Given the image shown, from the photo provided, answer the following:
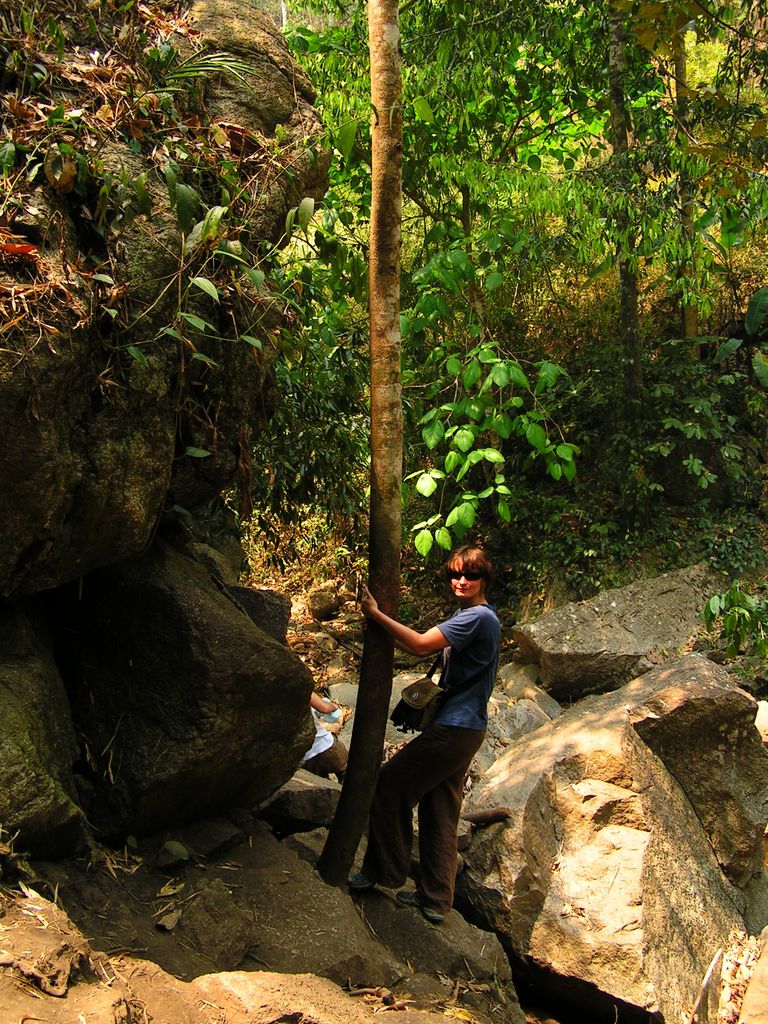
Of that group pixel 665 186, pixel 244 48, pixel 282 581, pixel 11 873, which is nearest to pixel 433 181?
pixel 665 186

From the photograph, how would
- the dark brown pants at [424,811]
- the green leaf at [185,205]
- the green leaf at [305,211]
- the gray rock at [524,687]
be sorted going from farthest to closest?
the gray rock at [524,687], the dark brown pants at [424,811], the green leaf at [305,211], the green leaf at [185,205]

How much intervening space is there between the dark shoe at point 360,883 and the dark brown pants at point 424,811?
3 cm

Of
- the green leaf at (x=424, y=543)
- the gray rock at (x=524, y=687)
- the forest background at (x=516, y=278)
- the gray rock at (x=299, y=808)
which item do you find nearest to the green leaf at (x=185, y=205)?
the forest background at (x=516, y=278)

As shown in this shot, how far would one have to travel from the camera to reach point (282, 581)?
12.5 meters

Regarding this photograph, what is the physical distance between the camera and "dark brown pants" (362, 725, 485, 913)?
188 inches

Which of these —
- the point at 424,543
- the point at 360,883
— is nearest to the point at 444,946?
the point at 360,883

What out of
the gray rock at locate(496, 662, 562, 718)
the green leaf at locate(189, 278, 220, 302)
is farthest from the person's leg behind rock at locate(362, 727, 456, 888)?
the gray rock at locate(496, 662, 562, 718)

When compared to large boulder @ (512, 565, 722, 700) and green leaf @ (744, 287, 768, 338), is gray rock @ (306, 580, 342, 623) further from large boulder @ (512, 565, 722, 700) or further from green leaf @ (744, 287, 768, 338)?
green leaf @ (744, 287, 768, 338)

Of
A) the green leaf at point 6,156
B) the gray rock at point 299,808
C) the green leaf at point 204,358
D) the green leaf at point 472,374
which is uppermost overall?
the green leaf at point 6,156

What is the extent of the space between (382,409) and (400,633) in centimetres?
110

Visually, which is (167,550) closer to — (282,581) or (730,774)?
(730,774)

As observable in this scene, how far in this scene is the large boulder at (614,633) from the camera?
9.09 metres

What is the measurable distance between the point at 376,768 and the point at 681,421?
7.60 metres

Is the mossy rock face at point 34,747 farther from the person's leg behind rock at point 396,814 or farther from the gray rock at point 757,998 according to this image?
the gray rock at point 757,998
